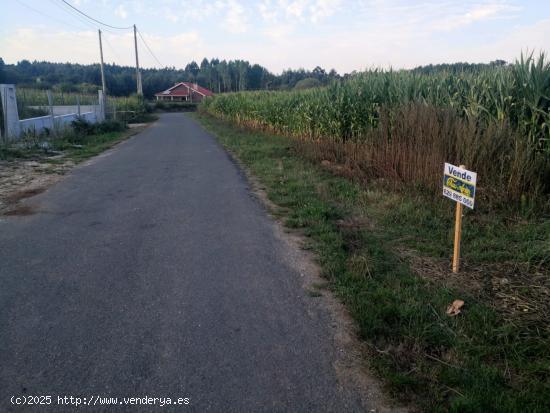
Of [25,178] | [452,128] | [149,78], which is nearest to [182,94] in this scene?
[149,78]

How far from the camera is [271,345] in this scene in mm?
3811

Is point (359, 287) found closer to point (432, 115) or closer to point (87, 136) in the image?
point (432, 115)

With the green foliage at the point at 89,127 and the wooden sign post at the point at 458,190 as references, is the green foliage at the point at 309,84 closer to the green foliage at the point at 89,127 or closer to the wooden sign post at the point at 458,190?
the green foliage at the point at 89,127

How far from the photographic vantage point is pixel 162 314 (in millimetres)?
4336

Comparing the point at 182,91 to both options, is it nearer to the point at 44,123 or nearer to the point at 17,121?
the point at 44,123

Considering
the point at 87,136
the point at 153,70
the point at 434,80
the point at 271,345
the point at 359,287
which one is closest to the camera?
the point at 271,345

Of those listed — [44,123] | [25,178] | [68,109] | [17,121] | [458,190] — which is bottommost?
[25,178]

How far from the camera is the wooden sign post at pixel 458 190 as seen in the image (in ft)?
16.5

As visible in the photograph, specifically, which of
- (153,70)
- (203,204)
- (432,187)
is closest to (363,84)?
(432,187)

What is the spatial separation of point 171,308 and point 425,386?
2430 mm

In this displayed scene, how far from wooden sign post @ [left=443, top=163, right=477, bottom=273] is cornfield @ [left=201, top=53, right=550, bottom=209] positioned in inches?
98.9

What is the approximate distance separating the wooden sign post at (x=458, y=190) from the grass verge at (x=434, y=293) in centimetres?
35

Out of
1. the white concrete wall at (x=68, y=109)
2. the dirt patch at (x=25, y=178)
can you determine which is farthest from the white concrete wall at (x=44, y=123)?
the dirt patch at (x=25, y=178)

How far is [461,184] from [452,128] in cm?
381
